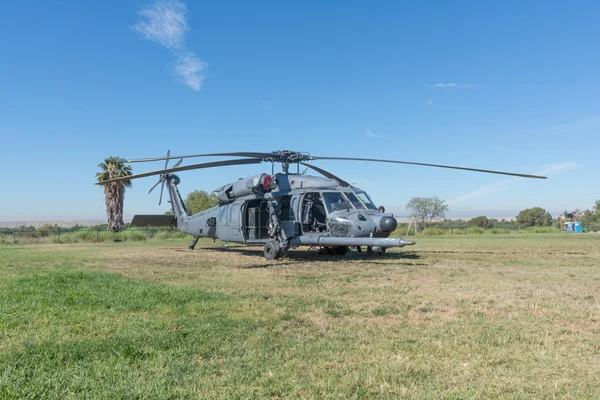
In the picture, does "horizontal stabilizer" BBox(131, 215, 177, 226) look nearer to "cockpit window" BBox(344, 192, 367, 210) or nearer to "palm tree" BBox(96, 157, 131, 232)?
"cockpit window" BBox(344, 192, 367, 210)

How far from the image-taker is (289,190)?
14.7 meters

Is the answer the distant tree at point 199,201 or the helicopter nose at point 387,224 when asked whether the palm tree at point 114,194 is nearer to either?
the distant tree at point 199,201

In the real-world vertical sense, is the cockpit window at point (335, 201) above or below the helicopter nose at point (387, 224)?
above

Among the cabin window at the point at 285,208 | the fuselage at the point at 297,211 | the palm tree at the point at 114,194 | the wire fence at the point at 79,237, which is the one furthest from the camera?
the palm tree at the point at 114,194

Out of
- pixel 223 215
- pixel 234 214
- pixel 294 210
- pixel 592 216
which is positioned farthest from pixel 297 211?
pixel 592 216

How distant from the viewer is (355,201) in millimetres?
13461

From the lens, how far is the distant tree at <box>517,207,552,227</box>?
332 ft

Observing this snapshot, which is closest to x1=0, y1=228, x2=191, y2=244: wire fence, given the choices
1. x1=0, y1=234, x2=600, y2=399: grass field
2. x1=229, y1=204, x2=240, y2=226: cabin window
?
x1=229, y1=204, x2=240, y2=226: cabin window

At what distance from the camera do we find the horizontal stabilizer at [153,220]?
1967 centimetres

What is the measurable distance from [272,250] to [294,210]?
4.92 feet

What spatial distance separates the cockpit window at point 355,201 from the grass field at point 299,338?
465 cm

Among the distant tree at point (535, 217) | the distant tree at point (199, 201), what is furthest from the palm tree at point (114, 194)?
the distant tree at point (535, 217)

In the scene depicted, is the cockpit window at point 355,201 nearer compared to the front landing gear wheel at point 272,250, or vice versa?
the cockpit window at point 355,201

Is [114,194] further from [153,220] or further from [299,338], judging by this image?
[299,338]
